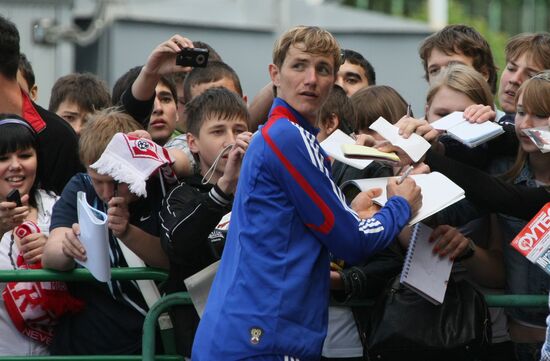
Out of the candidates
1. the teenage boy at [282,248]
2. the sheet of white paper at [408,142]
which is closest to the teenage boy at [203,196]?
the teenage boy at [282,248]

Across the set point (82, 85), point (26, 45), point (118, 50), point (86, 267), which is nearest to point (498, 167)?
point (86, 267)

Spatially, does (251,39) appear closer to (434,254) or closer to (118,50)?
(118,50)

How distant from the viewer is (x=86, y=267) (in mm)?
6285

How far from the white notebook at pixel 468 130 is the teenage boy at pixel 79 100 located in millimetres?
2989

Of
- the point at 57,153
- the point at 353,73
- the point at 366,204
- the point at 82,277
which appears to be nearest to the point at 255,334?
the point at 366,204

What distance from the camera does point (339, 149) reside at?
5.91 metres

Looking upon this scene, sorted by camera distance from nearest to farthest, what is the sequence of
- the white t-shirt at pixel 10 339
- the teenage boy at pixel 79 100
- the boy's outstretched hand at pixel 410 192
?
the boy's outstretched hand at pixel 410 192 → the white t-shirt at pixel 10 339 → the teenage boy at pixel 79 100

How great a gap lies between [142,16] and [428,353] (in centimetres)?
1741

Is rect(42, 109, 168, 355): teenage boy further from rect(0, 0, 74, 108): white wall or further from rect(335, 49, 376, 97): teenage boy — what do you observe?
rect(0, 0, 74, 108): white wall

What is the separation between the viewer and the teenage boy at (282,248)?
5.31 metres

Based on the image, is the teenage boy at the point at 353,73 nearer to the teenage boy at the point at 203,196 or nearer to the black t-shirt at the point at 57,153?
the teenage boy at the point at 203,196

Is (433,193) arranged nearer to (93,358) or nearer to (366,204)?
(366,204)

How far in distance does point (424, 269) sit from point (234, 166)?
95 centimetres

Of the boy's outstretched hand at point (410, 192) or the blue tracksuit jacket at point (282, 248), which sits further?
the boy's outstretched hand at point (410, 192)
